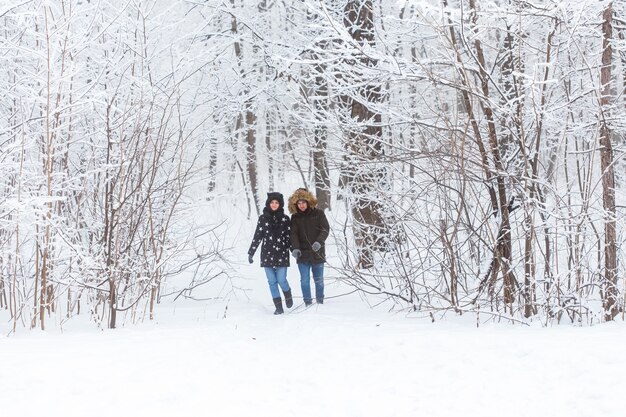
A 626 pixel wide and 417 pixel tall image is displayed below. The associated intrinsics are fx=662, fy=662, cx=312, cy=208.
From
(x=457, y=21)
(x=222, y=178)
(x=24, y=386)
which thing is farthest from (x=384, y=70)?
(x=222, y=178)

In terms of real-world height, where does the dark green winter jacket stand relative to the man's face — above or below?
below

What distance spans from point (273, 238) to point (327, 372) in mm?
3281

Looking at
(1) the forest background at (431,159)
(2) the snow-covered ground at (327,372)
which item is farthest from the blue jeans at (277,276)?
(2) the snow-covered ground at (327,372)

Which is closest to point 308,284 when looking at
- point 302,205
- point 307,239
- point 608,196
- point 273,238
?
point 307,239

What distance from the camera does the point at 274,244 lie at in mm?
7895

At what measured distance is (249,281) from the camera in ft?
35.9

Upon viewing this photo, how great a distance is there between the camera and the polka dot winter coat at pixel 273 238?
7879mm

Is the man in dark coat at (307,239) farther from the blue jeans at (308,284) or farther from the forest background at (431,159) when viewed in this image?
the forest background at (431,159)

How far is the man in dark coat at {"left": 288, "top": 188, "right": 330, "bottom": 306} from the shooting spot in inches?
313

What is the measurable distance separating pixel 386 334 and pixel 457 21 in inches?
108

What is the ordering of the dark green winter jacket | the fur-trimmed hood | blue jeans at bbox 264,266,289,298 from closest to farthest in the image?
blue jeans at bbox 264,266,289,298, the dark green winter jacket, the fur-trimmed hood

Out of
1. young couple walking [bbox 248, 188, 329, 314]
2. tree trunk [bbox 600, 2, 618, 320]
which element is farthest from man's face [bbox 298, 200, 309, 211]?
tree trunk [bbox 600, 2, 618, 320]

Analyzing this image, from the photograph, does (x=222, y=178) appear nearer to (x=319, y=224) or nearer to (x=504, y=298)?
(x=319, y=224)

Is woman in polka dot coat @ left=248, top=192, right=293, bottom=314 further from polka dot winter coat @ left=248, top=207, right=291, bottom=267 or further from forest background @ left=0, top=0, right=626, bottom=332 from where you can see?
forest background @ left=0, top=0, right=626, bottom=332
